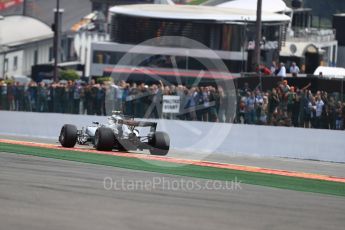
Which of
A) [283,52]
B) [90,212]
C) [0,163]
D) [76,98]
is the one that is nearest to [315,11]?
[283,52]

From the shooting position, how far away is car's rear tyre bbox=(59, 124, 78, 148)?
2531 cm

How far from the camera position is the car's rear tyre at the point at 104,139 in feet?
79.5

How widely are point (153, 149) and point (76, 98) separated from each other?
9081 millimetres

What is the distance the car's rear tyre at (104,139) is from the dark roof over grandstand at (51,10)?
6713 centimetres

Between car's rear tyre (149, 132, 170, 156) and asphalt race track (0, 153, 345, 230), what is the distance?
5743 millimetres

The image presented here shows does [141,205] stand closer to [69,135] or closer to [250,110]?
[69,135]

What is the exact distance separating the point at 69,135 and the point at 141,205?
11.1 meters

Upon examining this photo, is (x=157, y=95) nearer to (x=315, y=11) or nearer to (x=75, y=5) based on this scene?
(x=315, y=11)

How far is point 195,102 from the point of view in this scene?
99.5ft

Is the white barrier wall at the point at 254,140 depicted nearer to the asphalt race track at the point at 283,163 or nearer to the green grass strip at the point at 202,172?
the asphalt race track at the point at 283,163

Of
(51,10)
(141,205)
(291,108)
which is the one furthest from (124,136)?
(51,10)

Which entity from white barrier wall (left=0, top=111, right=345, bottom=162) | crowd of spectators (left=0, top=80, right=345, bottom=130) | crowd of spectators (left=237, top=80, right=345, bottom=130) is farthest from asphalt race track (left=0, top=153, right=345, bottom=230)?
crowd of spectators (left=0, top=80, right=345, bottom=130)

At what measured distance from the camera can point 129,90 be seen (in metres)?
32.0

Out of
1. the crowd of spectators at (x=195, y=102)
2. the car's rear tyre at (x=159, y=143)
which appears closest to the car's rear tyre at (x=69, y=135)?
the car's rear tyre at (x=159, y=143)
